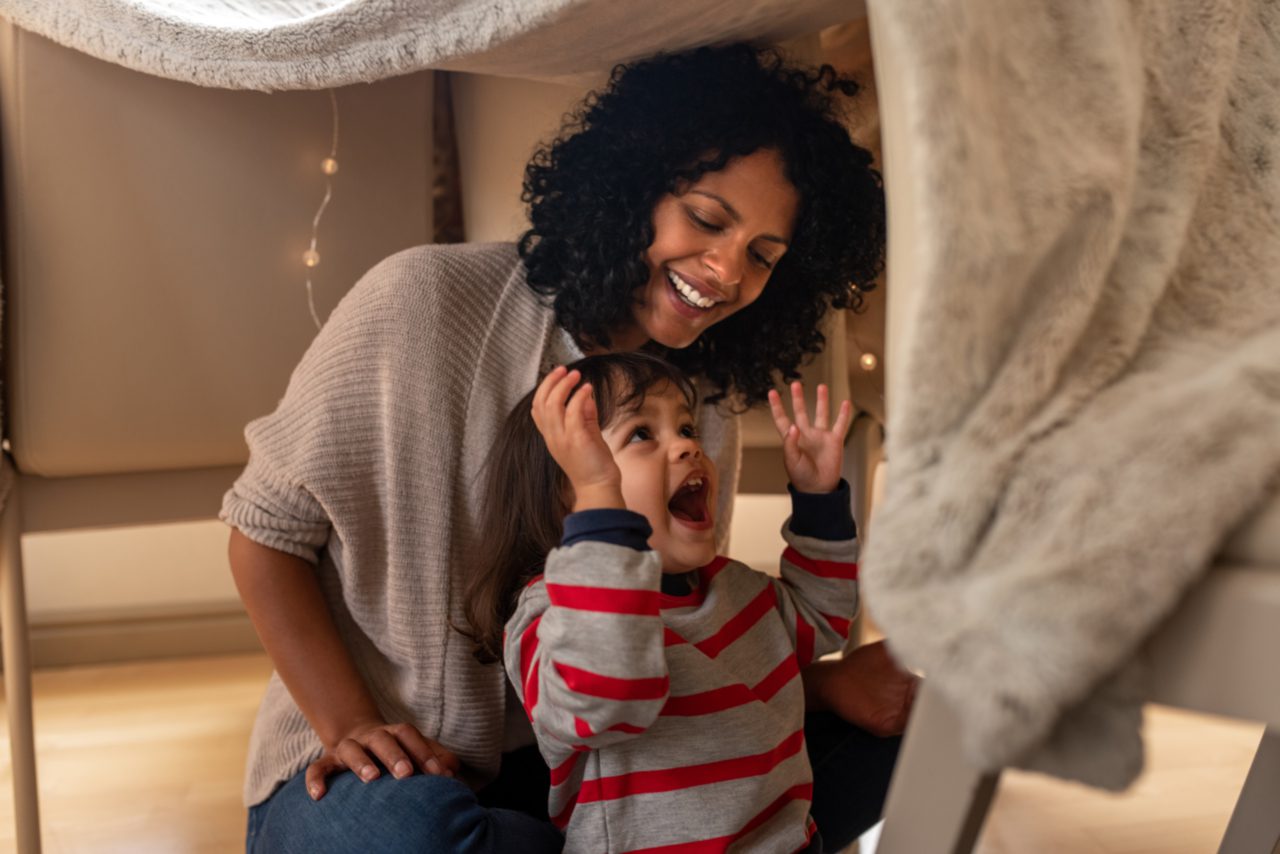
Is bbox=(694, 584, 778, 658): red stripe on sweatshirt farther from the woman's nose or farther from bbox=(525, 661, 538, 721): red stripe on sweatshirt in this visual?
the woman's nose

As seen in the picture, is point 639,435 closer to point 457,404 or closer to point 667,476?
point 667,476

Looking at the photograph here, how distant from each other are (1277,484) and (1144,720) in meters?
0.09

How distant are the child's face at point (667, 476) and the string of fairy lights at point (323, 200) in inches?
14.9

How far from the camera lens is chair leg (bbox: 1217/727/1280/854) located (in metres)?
0.82

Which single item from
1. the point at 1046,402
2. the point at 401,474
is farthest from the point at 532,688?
the point at 1046,402

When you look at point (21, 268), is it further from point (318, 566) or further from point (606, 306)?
point (606, 306)

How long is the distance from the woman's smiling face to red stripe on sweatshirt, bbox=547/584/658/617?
0.31 m

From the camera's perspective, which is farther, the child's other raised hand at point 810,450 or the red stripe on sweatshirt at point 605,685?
the child's other raised hand at point 810,450

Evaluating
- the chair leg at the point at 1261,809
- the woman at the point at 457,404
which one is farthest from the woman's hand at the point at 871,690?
the chair leg at the point at 1261,809

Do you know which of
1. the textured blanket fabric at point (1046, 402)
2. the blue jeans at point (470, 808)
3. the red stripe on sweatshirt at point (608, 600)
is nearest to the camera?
the textured blanket fabric at point (1046, 402)

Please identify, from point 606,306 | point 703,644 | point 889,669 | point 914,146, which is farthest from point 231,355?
point 914,146

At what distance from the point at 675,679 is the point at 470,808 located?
0.53 feet

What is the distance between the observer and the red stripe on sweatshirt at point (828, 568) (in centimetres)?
90

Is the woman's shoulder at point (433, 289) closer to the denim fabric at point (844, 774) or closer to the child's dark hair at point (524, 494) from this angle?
the child's dark hair at point (524, 494)
